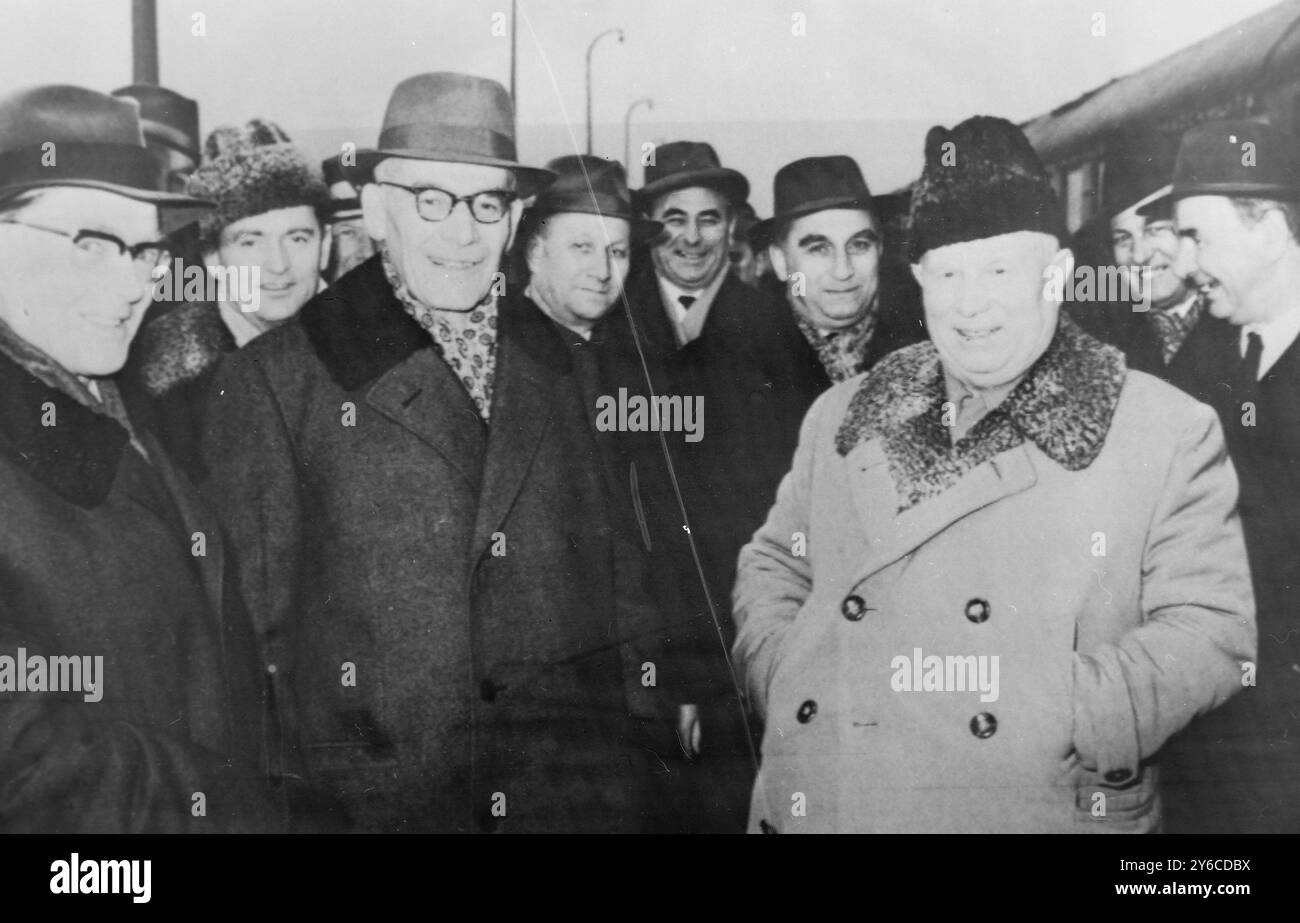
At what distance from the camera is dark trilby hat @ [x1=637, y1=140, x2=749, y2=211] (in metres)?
4.04

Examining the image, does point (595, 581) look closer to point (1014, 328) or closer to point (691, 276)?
point (691, 276)

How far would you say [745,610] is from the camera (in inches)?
159

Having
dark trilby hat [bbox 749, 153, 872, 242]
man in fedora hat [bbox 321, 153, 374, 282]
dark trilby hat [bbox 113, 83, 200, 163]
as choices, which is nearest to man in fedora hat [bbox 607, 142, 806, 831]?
dark trilby hat [bbox 749, 153, 872, 242]

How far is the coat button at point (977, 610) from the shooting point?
395 cm

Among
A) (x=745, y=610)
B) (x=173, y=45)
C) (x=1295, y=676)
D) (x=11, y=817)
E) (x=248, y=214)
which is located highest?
(x=173, y=45)

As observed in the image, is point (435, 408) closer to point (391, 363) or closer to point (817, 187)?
point (391, 363)

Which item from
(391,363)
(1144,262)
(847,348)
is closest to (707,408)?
(847,348)

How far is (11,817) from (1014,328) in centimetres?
339

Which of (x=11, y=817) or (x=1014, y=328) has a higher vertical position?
(x=1014, y=328)

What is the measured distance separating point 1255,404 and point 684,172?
6.26 ft

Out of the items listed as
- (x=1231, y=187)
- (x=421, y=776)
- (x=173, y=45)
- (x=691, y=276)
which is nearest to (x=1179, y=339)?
(x=1231, y=187)

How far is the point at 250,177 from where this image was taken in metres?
4.05

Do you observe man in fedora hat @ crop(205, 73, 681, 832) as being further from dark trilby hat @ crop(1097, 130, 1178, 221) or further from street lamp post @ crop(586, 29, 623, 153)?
dark trilby hat @ crop(1097, 130, 1178, 221)

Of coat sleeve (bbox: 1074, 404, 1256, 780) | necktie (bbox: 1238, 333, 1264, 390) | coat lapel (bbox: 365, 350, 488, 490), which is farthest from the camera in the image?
necktie (bbox: 1238, 333, 1264, 390)
